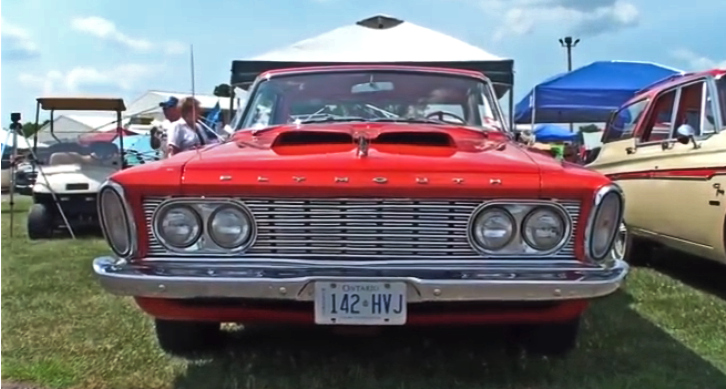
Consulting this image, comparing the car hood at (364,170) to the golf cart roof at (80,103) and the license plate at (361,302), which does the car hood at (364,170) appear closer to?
the license plate at (361,302)

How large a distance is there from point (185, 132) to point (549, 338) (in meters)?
4.71

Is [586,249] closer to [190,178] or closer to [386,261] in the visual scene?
[386,261]

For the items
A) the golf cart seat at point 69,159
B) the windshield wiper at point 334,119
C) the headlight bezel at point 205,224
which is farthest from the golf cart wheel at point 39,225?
the headlight bezel at point 205,224

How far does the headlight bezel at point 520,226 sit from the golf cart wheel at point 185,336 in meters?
1.36

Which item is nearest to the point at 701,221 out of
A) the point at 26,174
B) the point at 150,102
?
the point at 26,174

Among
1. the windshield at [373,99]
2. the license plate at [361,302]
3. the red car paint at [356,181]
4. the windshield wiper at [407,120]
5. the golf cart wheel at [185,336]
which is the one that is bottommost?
the golf cart wheel at [185,336]

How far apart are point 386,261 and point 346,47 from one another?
6712 millimetres

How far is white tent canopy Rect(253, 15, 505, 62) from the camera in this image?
29.5ft

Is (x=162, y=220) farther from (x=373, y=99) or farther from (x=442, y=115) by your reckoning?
(x=442, y=115)

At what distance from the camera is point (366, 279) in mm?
3082

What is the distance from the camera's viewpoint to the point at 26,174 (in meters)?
12.6

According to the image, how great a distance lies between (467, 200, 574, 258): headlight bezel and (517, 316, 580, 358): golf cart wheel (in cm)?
60

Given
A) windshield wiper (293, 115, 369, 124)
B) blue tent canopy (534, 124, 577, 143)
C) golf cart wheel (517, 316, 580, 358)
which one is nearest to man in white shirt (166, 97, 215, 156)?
windshield wiper (293, 115, 369, 124)

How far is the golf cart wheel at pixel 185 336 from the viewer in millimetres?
3848
